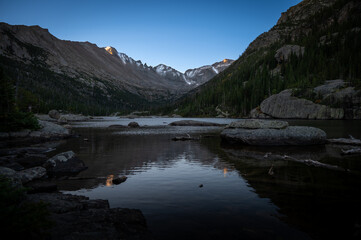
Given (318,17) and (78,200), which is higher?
(318,17)

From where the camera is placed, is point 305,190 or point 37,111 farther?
point 37,111

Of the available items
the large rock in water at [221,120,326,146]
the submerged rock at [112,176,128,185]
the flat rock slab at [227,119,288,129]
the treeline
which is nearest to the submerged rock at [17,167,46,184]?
the submerged rock at [112,176,128,185]

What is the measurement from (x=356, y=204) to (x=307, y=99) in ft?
304

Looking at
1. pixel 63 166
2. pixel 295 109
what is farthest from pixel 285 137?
pixel 295 109

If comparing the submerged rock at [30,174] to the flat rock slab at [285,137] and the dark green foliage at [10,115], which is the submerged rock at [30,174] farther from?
the dark green foliage at [10,115]

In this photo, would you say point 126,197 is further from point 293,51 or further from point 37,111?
point 293,51

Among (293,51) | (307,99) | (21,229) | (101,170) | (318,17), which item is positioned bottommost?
(101,170)

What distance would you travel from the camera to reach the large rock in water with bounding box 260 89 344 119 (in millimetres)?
78463

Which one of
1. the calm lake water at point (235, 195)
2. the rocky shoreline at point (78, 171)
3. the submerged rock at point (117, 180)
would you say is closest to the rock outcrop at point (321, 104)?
the rocky shoreline at point (78, 171)

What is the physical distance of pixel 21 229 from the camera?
4363mm

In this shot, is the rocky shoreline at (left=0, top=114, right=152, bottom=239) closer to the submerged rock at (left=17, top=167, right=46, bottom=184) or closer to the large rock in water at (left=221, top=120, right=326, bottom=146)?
the submerged rock at (left=17, top=167, right=46, bottom=184)

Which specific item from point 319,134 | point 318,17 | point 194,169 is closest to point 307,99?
point 319,134

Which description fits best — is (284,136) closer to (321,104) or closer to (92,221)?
(92,221)

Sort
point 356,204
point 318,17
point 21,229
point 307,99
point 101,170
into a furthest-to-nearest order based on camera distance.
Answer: point 318,17 < point 307,99 < point 101,170 < point 356,204 < point 21,229
